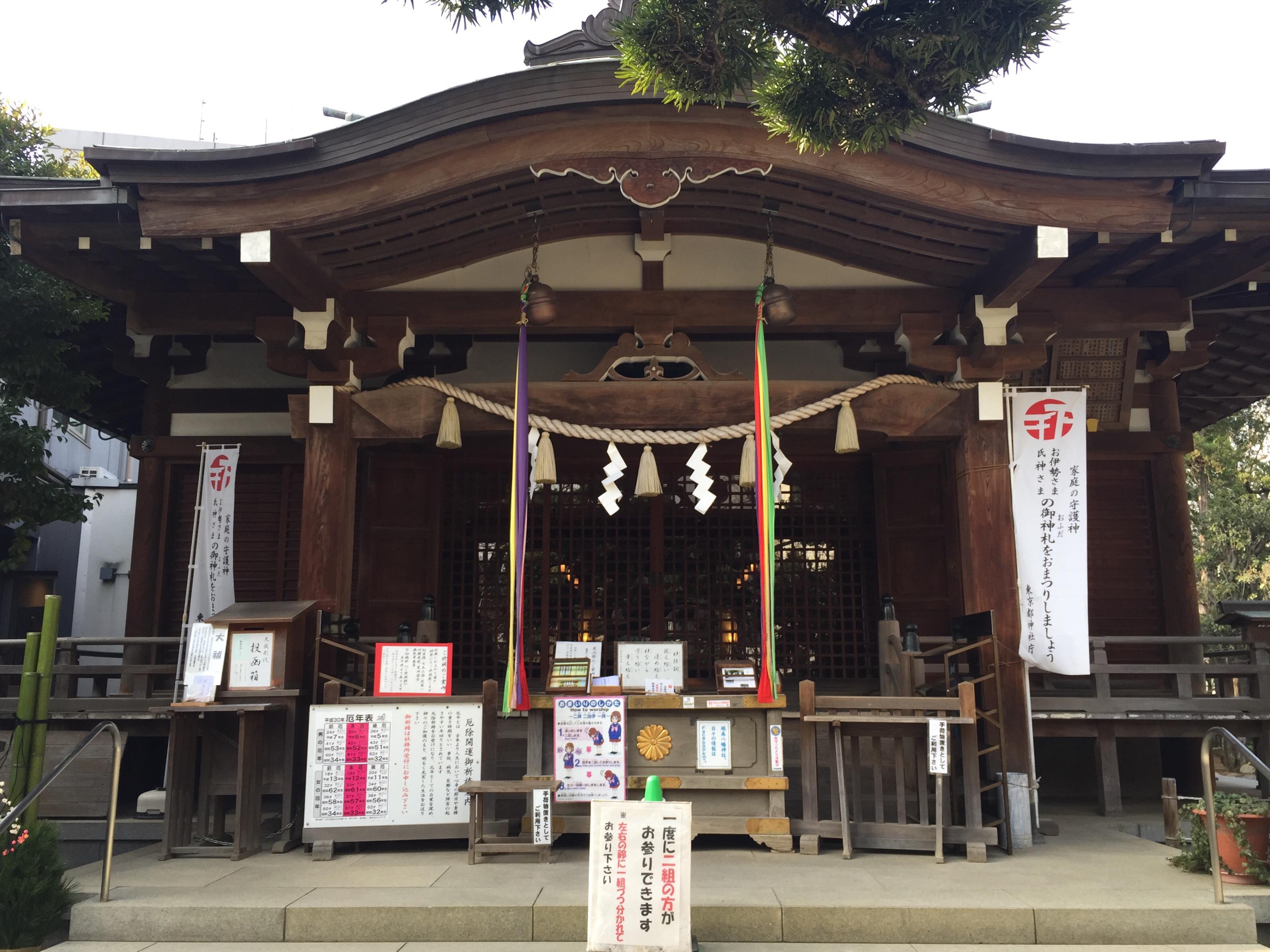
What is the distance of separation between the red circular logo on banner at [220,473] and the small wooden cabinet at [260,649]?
2374 millimetres

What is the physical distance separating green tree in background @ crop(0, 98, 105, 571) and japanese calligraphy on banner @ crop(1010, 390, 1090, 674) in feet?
27.4

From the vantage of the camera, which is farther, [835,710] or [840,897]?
[835,710]

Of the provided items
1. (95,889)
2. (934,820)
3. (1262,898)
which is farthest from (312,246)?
(1262,898)

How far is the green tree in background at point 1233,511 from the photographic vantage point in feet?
58.3

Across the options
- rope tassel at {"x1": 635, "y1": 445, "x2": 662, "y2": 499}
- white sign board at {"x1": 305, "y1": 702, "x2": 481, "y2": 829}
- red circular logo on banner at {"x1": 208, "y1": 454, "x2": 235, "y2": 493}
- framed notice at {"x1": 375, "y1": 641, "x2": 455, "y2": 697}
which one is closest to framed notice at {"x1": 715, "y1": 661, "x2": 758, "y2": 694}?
rope tassel at {"x1": 635, "y1": 445, "x2": 662, "y2": 499}

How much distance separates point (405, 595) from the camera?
1002 centimetres

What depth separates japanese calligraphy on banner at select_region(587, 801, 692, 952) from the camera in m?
4.45

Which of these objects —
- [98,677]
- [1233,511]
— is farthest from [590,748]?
[1233,511]

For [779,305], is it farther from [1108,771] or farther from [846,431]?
[1108,771]

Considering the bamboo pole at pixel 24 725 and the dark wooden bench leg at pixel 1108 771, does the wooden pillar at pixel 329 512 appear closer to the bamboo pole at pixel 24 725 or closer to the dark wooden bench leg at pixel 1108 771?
the bamboo pole at pixel 24 725

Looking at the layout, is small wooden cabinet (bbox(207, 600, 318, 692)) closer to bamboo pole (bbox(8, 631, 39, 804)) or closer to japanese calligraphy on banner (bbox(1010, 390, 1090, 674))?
bamboo pole (bbox(8, 631, 39, 804))

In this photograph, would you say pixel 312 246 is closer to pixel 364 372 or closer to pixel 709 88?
pixel 364 372

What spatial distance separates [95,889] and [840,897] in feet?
14.6

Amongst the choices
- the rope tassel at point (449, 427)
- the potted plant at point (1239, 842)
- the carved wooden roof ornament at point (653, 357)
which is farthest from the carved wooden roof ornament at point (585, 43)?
the potted plant at point (1239, 842)
